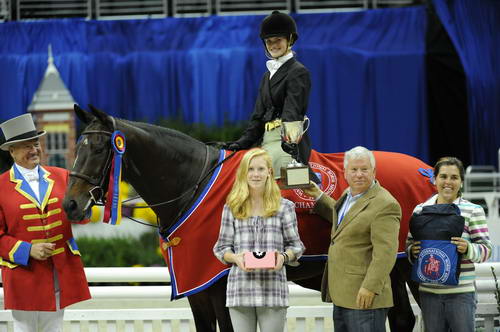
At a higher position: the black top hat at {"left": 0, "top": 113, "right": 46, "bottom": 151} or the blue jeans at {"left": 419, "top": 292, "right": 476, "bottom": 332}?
the black top hat at {"left": 0, "top": 113, "right": 46, "bottom": 151}

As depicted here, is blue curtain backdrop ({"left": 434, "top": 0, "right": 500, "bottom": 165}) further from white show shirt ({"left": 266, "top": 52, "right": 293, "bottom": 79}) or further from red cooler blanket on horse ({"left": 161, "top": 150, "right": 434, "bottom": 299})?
white show shirt ({"left": 266, "top": 52, "right": 293, "bottom": 79})

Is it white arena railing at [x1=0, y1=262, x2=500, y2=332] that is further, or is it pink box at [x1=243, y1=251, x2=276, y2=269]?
white arena railing at [x1=0, y1=262, x2=500, y2=332]

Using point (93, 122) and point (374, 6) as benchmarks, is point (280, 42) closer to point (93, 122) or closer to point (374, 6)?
point (93, 122)

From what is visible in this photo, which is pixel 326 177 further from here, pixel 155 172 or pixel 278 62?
pixel 155 172

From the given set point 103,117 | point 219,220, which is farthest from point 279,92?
point 103,117

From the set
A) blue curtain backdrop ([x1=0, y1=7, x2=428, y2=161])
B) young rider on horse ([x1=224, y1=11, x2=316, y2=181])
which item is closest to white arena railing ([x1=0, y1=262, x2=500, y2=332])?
young rider on horse ([x1=224, y1=11, x2=316, y2=181])

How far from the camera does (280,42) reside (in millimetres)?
4281

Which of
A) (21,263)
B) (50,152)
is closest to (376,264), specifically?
(21,263)

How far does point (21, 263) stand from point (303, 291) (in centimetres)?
198

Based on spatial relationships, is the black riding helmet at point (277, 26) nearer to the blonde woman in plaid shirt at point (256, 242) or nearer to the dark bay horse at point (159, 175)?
the dark bay horse at point (159, 175)

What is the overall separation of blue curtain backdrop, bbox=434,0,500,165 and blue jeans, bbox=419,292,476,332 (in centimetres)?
920

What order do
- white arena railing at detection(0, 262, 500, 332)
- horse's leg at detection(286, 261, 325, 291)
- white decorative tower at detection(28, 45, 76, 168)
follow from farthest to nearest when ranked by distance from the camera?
white decorative tower at detection(28, 45, 76, 168), white arena railing at detection(0, 262, 500, 332), horse's leg at detection(286, 261, 325, 291)

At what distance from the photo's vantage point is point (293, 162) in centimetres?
399

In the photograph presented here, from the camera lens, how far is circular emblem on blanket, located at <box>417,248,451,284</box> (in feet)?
12.4
